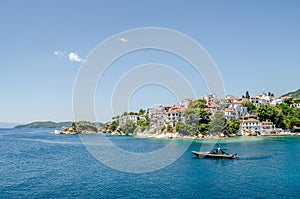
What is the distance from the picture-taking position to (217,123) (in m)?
55.9

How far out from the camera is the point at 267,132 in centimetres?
6034

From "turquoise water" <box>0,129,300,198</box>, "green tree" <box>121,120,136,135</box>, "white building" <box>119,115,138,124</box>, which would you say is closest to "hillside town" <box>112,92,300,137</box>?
"green tree" <box>121,120,136,135</box>

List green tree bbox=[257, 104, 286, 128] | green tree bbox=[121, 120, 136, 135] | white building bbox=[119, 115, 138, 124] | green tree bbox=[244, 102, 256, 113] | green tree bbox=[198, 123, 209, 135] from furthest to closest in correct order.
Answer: white building bbox=[119, 115, 138, 124], green tree bbox=[121, 120, 136, 135], green tree bbox=[244, 102, 256, 113], green tree bbox=[257, 104, 286, 128], green tree bbox=[198, 123, 209, 135]

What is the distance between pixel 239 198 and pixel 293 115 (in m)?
59.2

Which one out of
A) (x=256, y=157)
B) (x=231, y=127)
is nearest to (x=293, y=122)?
(x=231, y=127)

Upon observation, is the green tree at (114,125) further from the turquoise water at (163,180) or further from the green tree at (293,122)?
the turquoise water at (163,180)

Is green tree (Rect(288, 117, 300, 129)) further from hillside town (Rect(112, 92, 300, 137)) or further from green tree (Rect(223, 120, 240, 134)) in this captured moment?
green tree (Rect(223, 120, 240, 134))

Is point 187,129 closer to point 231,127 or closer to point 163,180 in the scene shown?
point 231,127

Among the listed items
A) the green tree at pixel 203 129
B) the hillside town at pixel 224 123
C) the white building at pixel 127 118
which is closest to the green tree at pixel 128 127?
the hillside town at pixel 224 123

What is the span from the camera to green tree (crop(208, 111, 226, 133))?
5534 cm

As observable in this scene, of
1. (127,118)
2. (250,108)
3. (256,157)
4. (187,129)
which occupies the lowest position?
(256,157)

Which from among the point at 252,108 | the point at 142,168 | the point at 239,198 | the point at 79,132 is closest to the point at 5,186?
the point at 142,168

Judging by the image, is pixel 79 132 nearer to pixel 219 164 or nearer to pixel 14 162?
pixel 14 162

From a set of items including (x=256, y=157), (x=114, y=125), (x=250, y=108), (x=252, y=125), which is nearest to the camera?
(x=256, y=157)
